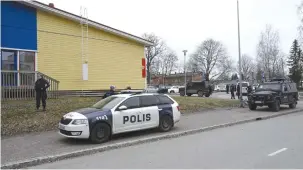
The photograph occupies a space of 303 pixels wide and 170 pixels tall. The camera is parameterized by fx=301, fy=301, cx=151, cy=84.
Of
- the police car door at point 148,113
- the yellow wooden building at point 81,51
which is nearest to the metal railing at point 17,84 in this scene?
the yellow wooden building at point 81,51

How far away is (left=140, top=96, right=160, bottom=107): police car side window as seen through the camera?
10.9 metres

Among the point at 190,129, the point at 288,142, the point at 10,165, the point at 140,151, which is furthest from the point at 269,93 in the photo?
the point at 10,165

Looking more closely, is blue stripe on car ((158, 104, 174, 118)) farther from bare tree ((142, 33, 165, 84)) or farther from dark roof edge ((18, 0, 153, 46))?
bare tree ((142, 33, 165, 84))

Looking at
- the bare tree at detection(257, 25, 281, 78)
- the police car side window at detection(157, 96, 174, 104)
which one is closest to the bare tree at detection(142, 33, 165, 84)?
the bare tree at detection(257, 25, 281, 78)

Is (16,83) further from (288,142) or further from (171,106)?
(288,142)

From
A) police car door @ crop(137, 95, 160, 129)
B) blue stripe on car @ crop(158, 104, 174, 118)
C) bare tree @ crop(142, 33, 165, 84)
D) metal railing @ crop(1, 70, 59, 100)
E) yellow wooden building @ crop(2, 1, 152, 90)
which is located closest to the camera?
police car door @ crop(137, 95, 160, 129)

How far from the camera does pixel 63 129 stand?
918 cm

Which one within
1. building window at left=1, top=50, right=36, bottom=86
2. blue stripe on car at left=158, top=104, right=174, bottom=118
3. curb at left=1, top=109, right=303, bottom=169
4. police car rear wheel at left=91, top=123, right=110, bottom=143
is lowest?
curb at left=1, top=109, right=303, bottom=169

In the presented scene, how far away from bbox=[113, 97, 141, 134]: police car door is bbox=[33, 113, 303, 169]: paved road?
119 cm

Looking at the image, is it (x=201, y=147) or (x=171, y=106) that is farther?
(x=171, y=106)

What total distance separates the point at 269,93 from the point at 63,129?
14603 millimetres

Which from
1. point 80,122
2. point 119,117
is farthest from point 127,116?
point 80,122

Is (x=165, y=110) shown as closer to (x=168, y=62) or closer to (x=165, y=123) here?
(x=165, y=123)

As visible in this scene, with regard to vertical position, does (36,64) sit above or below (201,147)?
above
